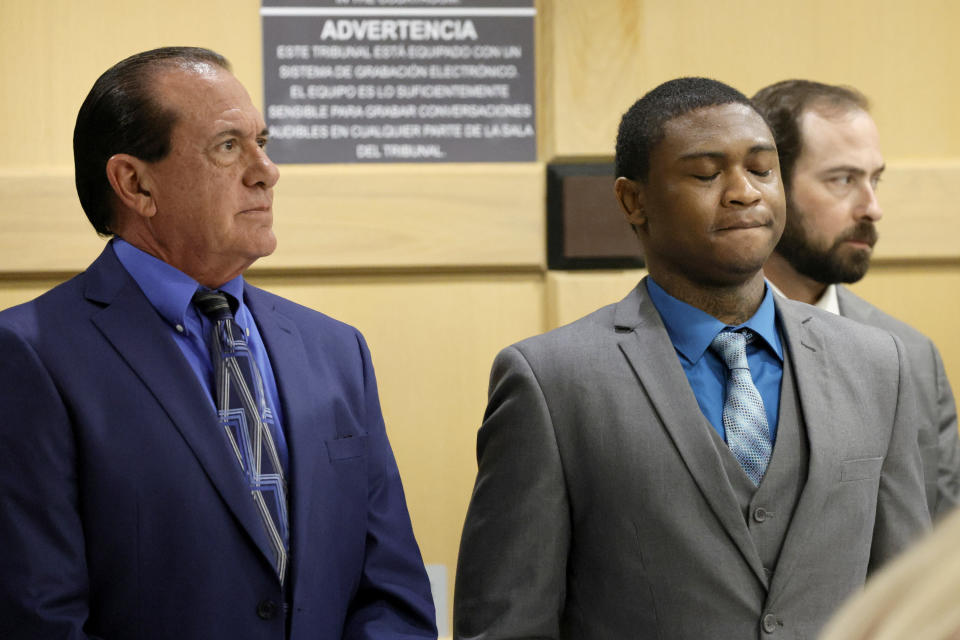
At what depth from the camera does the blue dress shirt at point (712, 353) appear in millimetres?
1351

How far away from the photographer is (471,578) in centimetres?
135

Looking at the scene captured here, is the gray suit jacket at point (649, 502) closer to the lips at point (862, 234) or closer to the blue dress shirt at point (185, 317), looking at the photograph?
the blue dress shirt at point (185, 317)

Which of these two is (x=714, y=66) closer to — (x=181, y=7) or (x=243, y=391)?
(x=181, y=7)

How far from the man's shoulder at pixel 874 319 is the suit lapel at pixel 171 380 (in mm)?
1237

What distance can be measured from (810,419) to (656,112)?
1.46ft

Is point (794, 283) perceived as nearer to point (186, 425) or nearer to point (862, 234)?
point (862, 234)

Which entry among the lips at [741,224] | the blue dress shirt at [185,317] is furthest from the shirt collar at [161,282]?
the lips at [741,224]

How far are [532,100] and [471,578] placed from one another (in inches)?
47.5

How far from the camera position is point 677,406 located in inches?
51.5

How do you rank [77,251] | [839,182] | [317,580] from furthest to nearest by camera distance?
1. [77,251]
2. [839,182]
3. [317,580]

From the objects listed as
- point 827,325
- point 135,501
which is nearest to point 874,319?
point 827,325

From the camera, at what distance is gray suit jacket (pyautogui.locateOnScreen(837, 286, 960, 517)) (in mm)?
1826

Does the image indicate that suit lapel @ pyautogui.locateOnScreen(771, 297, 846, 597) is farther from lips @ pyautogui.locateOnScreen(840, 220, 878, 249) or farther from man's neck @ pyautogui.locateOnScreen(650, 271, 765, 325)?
lips @ pyautogui.locateOnScreen(840, 220, 878, 249)

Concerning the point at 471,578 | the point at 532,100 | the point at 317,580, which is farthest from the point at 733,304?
the point at 532,100
